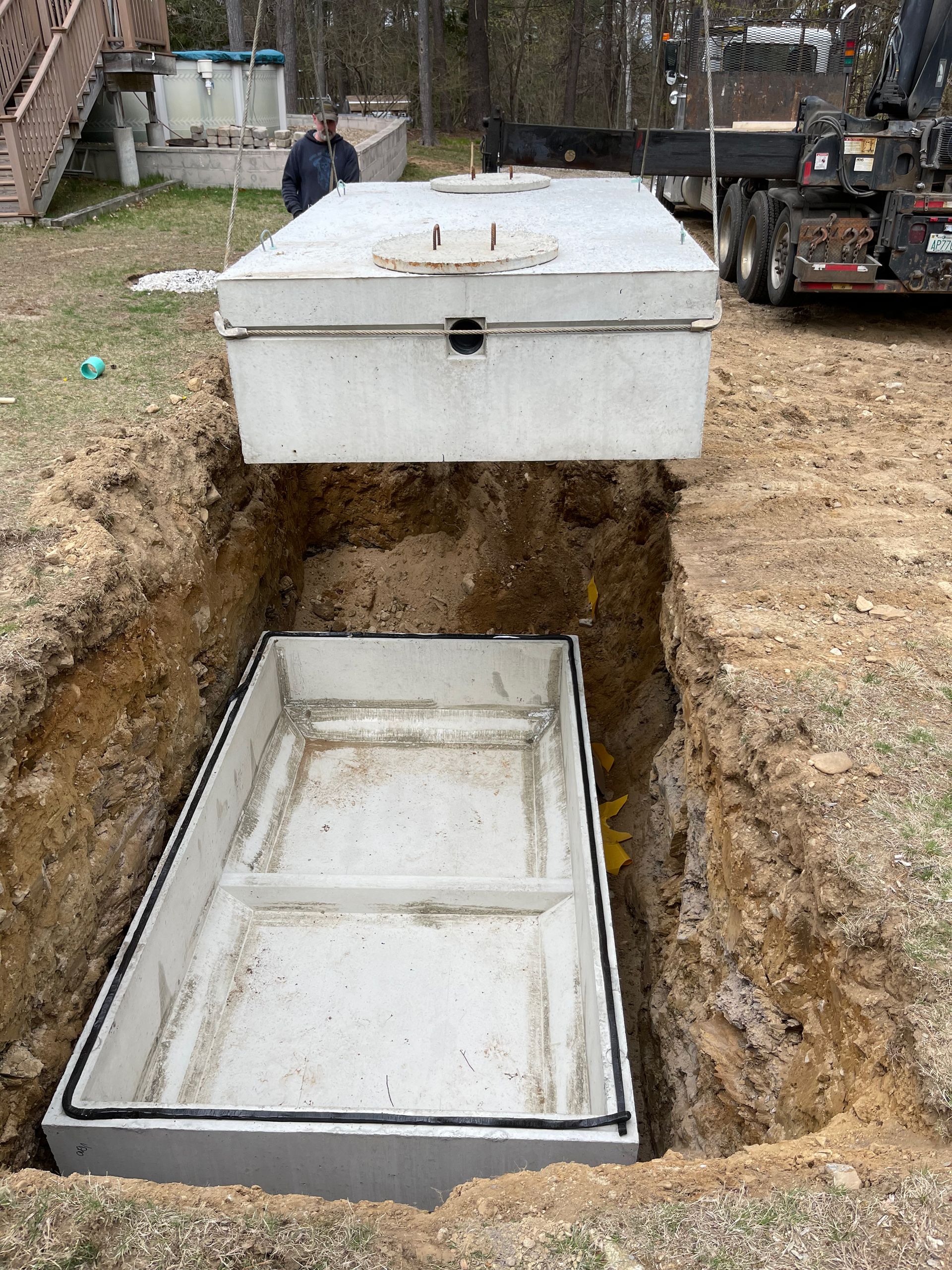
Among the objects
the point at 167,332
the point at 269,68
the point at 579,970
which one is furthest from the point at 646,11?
the point at 579,970

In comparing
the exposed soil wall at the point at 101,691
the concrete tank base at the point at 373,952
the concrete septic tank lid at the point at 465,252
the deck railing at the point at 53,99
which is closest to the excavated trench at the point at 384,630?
the exposed soil wall at the point at 101,691

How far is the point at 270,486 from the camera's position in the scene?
7.07 meters

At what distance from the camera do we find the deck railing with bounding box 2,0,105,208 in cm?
1086

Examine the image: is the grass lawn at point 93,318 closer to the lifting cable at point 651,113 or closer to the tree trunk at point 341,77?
the lifting cable at point 651,113

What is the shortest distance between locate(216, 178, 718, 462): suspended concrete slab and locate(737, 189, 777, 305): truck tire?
5.03 m

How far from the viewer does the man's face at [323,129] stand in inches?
288

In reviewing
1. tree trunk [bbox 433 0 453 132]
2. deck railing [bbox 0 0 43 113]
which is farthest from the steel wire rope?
tree trunk [bbox 433 0 453 132]

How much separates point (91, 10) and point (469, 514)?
10.3 m

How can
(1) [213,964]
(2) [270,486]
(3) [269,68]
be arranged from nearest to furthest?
(1) [213,964] < (2) [270,486] < (3) [269,68]

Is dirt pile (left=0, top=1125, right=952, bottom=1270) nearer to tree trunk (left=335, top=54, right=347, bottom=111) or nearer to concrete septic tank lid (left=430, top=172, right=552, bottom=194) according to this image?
concrete septic tank lid (left=430, top=172, right=552, bottom=194)

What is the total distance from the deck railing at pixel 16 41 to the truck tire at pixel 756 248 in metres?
9.04

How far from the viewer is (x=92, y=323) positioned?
25.6 feet

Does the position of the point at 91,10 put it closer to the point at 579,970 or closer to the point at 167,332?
the point at 167,332

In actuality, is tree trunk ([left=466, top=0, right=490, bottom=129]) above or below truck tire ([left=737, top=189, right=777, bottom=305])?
above
